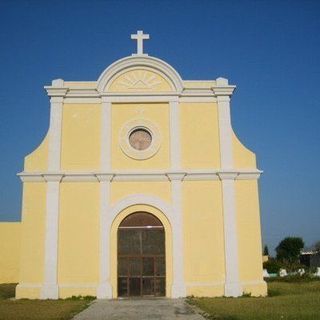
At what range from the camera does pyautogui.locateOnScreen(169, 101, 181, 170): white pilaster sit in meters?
18.6

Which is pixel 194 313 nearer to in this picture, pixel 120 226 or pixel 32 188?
pixel 120 226

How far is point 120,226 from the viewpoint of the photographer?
1828 centimetres

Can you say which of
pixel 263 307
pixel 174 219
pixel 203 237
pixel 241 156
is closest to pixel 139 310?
pixel 263 307

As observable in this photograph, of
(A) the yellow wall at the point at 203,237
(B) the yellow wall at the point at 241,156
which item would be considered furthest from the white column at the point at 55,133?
(B) the yellow wall at the point at 241,156

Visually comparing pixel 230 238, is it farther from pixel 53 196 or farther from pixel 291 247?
pixel 291 247

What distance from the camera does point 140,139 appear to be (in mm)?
19094

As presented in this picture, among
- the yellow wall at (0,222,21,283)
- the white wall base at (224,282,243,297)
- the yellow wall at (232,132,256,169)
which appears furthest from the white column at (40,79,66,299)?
the yellow wall at (0,222,21,283)

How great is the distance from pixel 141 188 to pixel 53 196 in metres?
3.42

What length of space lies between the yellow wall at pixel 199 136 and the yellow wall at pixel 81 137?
3.47 m

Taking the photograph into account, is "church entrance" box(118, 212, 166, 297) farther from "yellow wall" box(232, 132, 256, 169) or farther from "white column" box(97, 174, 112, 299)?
"yellow wall" box(232, 132, 256, 169)

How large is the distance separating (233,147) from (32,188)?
26.6 feet

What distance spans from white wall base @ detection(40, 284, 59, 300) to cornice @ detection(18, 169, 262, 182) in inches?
159

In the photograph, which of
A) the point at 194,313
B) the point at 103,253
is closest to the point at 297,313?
the point at 194,313

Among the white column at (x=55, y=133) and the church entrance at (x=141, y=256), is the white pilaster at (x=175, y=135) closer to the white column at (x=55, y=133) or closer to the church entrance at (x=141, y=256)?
the church entrance at (x=141, y=256)
